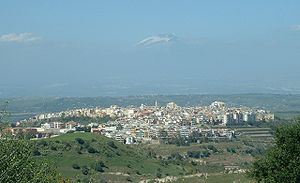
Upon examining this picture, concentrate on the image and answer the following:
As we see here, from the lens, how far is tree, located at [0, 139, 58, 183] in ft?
38.4

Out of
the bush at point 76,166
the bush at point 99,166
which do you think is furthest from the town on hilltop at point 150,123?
the bush at point 76,166

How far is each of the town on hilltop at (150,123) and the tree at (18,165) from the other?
201ft

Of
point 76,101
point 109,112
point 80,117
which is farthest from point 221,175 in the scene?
point 76,101

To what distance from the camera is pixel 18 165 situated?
41.1 feet

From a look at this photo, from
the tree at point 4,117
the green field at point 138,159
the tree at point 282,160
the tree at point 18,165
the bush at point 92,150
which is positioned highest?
the tree at point 4,117

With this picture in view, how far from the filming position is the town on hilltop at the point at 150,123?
289 feet

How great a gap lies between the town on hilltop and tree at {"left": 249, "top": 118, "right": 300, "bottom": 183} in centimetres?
5457

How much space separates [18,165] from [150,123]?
9446cm

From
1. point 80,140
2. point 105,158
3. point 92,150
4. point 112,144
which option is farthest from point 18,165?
point 112,144

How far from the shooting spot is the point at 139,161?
6366 cm

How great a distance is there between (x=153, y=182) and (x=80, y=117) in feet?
215

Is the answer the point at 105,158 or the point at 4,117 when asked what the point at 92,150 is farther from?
the point at 4,117

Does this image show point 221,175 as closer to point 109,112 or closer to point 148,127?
point 148,127

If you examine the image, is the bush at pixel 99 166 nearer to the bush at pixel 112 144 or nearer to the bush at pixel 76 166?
the bush at pixel 76 166
